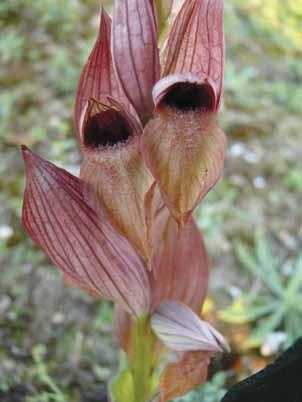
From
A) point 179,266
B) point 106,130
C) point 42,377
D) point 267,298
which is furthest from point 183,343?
point 267,298

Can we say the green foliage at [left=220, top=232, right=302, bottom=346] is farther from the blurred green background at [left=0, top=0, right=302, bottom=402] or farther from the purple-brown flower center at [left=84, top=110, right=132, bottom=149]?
the purple-brown flower center at [left=84, top=110, right=132, bottom=149]

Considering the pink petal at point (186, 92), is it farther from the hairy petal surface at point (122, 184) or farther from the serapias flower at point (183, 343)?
the serapias flower at point (183, 343)

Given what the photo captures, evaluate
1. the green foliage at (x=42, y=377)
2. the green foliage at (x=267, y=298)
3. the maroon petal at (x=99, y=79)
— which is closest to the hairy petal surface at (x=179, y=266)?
the maroon petal at (x=99, y=79)

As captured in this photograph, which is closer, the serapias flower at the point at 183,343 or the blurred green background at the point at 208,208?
the serapias flower at the point at 183,343

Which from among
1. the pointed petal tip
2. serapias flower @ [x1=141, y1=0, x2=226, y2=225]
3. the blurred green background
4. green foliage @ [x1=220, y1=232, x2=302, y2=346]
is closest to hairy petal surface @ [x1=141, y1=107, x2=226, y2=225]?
serapias flower @ [x1=141, y1=0, x2=226, y2=225]

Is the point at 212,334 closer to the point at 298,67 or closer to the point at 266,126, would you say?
the point at 266,126

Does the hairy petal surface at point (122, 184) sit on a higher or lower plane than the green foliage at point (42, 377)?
higher

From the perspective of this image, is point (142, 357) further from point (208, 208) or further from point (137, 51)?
point (208, 208)
